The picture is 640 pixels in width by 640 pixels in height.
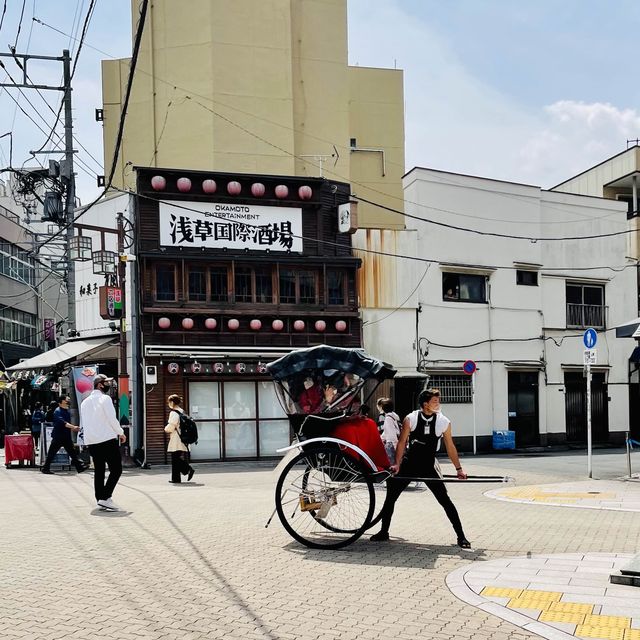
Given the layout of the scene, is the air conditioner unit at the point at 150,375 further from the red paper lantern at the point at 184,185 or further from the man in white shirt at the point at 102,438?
the man in white shirt at the point at 102,438

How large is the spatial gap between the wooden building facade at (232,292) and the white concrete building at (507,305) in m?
1.89

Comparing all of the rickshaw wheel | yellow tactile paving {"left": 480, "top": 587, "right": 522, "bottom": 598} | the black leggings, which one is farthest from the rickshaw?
yellow tactile paving {"left": 480, "top": 587, "right": 522, "bottom": 598}

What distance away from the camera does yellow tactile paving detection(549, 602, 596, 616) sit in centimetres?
649

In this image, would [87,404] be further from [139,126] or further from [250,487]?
[139,126]

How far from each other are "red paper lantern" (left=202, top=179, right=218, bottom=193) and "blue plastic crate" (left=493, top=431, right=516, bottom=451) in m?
12.5

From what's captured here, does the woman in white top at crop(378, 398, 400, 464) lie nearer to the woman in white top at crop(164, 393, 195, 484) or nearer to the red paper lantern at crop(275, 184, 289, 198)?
the woman in white top at crop(164, 393, 195, 484)

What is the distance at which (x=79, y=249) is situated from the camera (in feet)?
79.5

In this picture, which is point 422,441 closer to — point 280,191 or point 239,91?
point 280,191

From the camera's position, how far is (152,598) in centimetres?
698

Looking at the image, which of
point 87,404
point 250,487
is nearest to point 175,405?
point 250,487

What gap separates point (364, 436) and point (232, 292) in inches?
615

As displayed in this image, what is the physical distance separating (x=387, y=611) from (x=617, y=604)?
1.86 m

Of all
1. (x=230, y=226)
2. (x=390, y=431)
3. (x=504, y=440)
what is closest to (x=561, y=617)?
(x=390, y=431)

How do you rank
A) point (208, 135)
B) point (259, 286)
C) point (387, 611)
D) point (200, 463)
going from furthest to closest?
point (208, 135) → point (259, 286) → point (200, 463) → point (387, 611)
